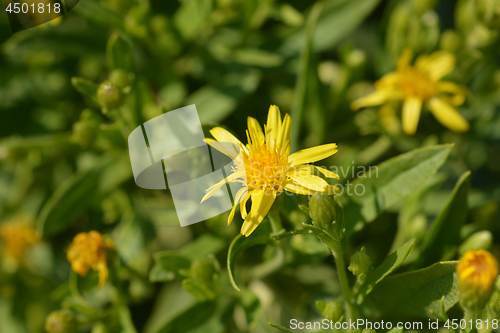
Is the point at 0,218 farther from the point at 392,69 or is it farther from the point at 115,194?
the point at 392,69

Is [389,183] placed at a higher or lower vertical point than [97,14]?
lower

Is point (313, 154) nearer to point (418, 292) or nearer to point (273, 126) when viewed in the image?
point (273, 126)

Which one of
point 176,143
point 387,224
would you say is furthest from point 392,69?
point 176,143

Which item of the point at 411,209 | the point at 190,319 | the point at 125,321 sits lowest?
the point at 125,321

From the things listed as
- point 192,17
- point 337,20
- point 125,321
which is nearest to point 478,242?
point 337,20

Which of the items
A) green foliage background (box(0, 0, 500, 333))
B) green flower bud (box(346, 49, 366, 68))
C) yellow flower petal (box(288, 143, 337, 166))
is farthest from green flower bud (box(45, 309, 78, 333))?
green flower bud (box(346, 49, 366, 68))

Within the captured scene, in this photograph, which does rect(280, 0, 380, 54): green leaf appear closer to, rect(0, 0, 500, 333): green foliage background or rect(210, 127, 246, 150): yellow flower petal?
rect(0, 0, 500, 333): green foliage background
